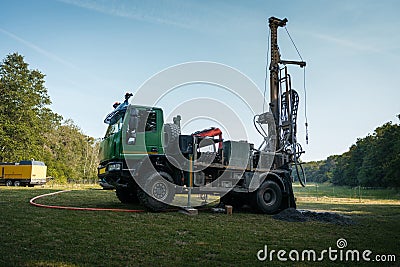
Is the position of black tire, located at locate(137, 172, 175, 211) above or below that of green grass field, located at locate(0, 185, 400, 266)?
above

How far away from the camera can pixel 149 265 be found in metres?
4.60

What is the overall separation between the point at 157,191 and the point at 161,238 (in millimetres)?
3318

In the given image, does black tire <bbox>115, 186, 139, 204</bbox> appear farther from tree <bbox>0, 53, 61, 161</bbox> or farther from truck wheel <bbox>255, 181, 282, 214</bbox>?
tree <bbox>0, 53, 61, 161</bbox>

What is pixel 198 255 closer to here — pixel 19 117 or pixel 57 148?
pixel 19 117

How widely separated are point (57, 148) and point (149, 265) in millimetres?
54197

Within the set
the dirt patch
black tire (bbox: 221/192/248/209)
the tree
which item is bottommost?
the dirt patch

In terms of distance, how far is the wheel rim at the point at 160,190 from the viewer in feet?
31.6

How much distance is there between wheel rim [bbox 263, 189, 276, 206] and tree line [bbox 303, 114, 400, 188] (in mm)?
16137

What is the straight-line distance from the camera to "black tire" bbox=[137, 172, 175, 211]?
9.54 meters

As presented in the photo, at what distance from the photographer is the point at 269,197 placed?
11773mm

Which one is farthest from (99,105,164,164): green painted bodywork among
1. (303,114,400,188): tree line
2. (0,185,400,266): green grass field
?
(303,114,400,188): tree line

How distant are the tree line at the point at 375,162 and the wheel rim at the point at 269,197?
16137 mm

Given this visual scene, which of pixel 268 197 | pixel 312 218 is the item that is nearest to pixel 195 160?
pixel 268 197

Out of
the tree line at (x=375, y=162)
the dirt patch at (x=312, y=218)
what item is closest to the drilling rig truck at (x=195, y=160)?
the dirt patch at (x=312, y=218)
